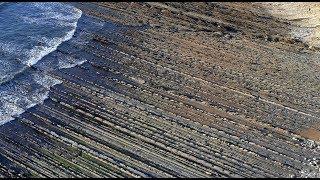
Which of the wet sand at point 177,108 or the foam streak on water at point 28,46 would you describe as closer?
the wet sand at point 177,108

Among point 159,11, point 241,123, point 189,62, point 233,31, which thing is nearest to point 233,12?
point 233,31

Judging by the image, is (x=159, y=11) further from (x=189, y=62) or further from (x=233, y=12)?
(x=189, y=62)

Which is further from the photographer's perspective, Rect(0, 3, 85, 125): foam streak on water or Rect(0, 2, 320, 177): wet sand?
Rect(0, 3, 85, 125): foam streak on water

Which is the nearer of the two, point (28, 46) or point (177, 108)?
point (177, 108)

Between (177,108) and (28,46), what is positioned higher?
(28,46)
